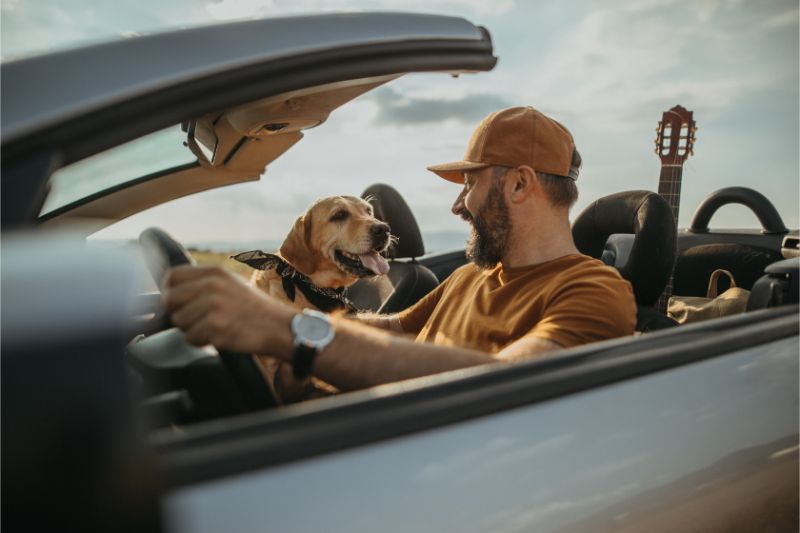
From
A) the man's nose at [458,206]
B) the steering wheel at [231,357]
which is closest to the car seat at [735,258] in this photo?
the man's nose at [458,206]

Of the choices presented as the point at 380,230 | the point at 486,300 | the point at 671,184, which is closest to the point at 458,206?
the point at 486,300

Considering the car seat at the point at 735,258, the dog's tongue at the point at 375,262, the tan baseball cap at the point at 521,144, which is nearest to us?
the tan baseball cap at the point at 521,144

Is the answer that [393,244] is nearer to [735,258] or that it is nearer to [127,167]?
[735,258]

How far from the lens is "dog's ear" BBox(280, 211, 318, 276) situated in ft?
11.8

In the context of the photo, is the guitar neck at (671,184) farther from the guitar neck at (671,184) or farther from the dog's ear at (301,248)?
the dog's ear at (301,248)

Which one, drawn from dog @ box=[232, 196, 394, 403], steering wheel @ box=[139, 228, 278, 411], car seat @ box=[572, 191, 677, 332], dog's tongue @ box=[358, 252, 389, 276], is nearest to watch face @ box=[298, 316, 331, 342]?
steering wheel @ box=[139, 228, 278, 411]

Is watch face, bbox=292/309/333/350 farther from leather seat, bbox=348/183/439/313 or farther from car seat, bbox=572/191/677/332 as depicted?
leather seat, bbox=348/183/439/313

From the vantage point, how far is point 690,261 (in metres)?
3.39

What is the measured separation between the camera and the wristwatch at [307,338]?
1215mm

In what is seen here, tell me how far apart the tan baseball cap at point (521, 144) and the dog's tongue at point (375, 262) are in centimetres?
143

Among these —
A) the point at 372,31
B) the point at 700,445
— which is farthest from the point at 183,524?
the point at 700,445

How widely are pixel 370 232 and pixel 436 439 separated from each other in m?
2.79

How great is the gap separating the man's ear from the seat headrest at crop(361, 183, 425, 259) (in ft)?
4.92

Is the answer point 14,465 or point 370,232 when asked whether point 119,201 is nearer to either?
point 14,465
